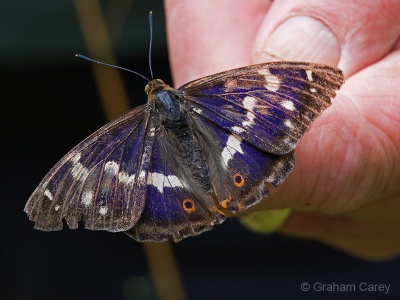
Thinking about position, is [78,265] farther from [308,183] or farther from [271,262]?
[308,183]

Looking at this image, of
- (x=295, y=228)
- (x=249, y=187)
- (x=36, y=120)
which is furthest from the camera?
(x=36, y=120)

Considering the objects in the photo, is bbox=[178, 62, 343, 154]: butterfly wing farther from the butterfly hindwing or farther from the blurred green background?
the blurred green background

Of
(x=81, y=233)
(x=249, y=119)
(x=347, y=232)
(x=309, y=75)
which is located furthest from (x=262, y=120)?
(x=81, y=233)

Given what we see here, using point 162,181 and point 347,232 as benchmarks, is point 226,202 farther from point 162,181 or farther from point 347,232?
point 347,232

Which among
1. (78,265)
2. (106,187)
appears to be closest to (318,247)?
(78,265)

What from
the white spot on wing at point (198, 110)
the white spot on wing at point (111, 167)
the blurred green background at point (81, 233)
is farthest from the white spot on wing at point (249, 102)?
the blurred green background at point (81, 233)

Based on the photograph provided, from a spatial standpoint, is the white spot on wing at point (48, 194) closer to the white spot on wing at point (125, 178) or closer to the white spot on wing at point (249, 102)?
the white spot on wing at point (125, 178)
